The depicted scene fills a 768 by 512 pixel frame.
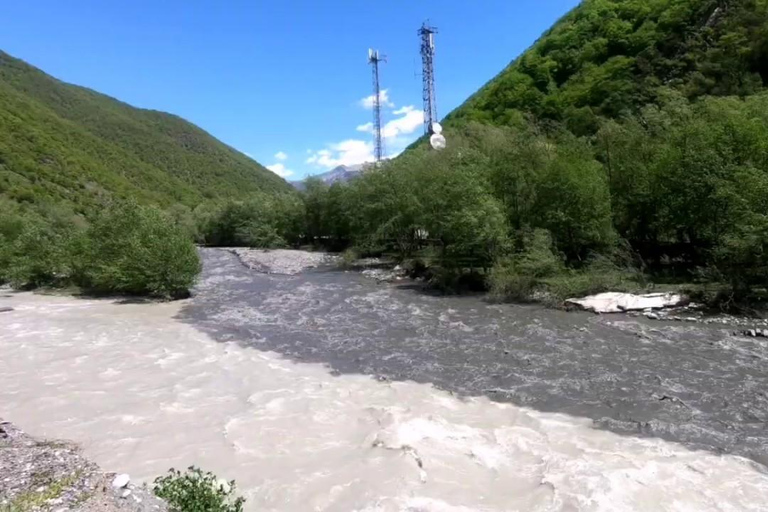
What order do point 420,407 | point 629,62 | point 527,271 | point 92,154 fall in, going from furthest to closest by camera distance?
point 92,154 < point 629,62 < point 527,271 < point 420,407

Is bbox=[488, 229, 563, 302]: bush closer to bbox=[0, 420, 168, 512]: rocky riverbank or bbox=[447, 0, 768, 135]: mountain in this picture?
bbox=[0, 420, 168, 512]: rocky riverbank

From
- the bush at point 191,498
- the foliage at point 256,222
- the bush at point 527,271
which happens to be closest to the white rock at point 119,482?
the bush at point 191,498

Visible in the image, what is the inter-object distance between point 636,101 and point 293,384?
51395 millimetres

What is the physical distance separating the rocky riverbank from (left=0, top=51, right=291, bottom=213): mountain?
48.6m

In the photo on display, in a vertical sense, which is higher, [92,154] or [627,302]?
[92,154]

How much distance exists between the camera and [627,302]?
834 inches

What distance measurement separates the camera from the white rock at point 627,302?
67.8 feet

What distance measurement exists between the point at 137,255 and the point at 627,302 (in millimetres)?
25854

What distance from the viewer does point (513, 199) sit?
1120 inches

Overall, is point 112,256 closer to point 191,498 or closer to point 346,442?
point 346,442

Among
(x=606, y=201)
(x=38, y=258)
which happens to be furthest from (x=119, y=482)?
(x=38, y=258)

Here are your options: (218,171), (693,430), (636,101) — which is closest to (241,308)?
(693,430)

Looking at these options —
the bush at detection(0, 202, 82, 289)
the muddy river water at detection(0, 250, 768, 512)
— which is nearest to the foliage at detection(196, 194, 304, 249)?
the bush at detection(0, 202, 82, 289)

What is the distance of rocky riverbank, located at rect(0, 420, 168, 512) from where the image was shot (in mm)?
5859
